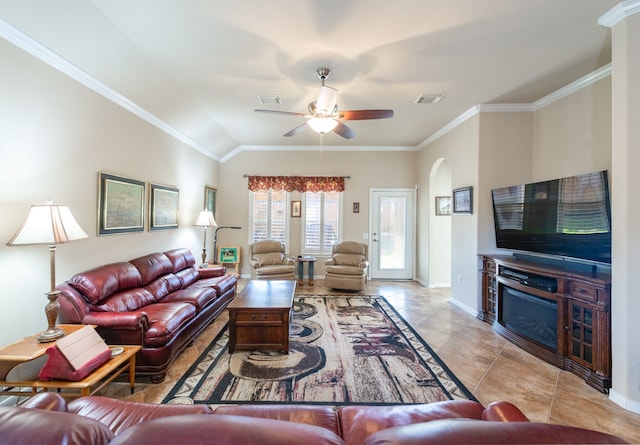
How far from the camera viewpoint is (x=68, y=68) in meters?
2.46

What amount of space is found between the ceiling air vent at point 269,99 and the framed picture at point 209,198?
8.42 ft

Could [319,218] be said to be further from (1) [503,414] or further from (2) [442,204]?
(1) [503,414]

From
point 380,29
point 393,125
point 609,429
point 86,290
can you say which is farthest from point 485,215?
point 86,290

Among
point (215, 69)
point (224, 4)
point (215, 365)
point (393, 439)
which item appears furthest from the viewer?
point (215, 69)

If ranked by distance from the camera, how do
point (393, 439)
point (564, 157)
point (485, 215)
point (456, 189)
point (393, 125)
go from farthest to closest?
point (393, 125)
point (456, 189)
point (485, 215)
point (564, 157)
point (393, 439)

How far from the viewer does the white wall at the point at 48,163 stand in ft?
6.72

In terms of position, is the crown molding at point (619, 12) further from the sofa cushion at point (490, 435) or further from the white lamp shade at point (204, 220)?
the white lamp shade at point (204, 220)

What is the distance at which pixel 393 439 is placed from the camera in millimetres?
664

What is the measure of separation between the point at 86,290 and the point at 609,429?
4283mm

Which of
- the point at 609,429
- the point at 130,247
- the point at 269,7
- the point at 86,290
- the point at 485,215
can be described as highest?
the point at 269,7

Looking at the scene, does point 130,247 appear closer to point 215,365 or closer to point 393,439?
point 215,365

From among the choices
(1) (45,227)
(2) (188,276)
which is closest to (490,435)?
(1) (45,227)

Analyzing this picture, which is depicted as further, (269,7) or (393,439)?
(269,7)

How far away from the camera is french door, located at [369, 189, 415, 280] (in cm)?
632
